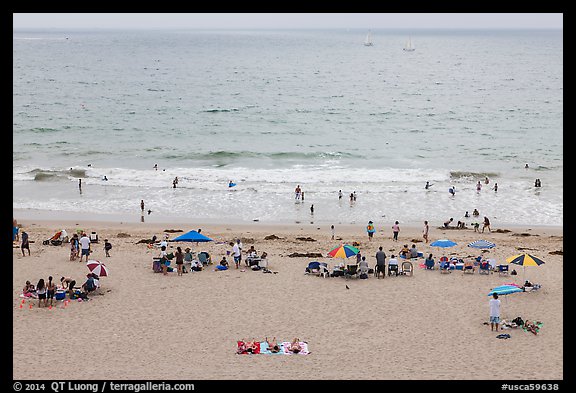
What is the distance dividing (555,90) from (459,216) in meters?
71.2

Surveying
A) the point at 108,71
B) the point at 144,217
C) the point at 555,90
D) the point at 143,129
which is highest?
the point at 108,71

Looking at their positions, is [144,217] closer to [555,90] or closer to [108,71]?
[555,90]

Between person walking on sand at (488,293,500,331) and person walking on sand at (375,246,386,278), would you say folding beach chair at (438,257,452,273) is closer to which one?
person walking on sand at (375,246,386,278)

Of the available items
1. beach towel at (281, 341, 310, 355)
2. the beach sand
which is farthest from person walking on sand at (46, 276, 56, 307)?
beach towel at (281, 341, 310, 355)

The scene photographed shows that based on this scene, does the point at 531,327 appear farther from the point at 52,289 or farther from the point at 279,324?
the point at 52,289

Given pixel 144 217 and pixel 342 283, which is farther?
pixel 144 217

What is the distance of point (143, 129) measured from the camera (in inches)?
2422

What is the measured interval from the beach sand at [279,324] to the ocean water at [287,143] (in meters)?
10.2

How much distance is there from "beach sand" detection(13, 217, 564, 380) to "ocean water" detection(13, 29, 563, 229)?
10.2m

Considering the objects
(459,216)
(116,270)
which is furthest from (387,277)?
(459,216)

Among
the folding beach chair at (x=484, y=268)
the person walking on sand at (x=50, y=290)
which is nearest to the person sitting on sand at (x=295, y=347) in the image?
the person walking on sand at (x=50, y=290)

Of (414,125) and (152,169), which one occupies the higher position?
(414,125)

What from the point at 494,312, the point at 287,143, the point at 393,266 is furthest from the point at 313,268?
the point at 287,143

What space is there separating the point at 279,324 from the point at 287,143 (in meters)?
40.2
